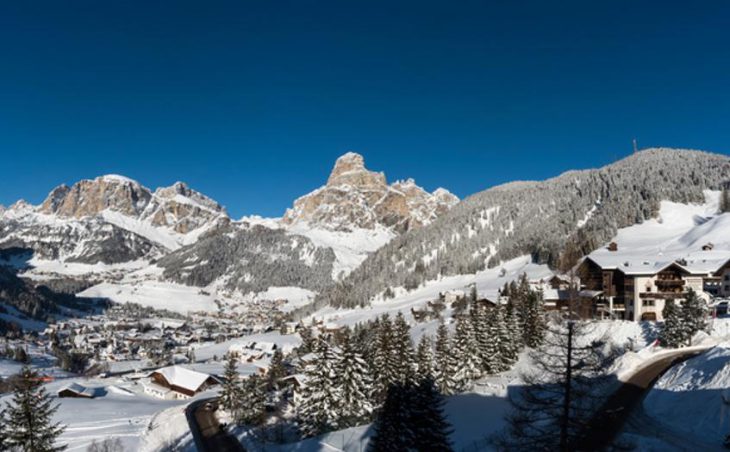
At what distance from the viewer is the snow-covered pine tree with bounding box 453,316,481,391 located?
145ft

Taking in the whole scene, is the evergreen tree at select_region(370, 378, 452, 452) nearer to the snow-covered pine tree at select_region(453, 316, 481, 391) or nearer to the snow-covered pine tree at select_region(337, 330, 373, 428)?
the snow-covered pine tree at select_region(337, 330, 373, 428)

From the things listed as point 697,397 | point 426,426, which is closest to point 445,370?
point 426,426

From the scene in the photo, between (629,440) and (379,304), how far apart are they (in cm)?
15267

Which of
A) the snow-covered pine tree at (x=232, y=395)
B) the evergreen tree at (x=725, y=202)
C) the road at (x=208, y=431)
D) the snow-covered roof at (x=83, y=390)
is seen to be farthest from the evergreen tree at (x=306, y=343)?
the evergreen tree at (x=725, y=202)

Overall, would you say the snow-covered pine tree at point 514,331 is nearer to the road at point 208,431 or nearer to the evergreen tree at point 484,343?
the evergreen tree at point 484,343

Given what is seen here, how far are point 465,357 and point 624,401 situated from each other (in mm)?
16690

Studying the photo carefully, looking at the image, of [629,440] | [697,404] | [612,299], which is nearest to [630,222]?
[612,299]

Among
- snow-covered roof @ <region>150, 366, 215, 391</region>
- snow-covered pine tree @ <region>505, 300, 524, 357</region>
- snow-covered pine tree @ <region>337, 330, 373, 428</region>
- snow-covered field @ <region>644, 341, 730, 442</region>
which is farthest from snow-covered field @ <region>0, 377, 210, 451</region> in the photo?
snow-covered field @ <region>644, 341, 730, 442</region>

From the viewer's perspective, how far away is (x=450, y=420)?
34.6 meters

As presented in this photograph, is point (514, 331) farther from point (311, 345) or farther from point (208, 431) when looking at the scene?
point (208, 431)

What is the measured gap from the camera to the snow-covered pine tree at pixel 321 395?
37344 mm

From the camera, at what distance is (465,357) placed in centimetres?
4512

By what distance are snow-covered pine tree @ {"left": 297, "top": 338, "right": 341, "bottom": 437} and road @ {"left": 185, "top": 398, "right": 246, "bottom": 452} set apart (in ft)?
26.4

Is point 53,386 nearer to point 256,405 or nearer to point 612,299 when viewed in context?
point 256,405
